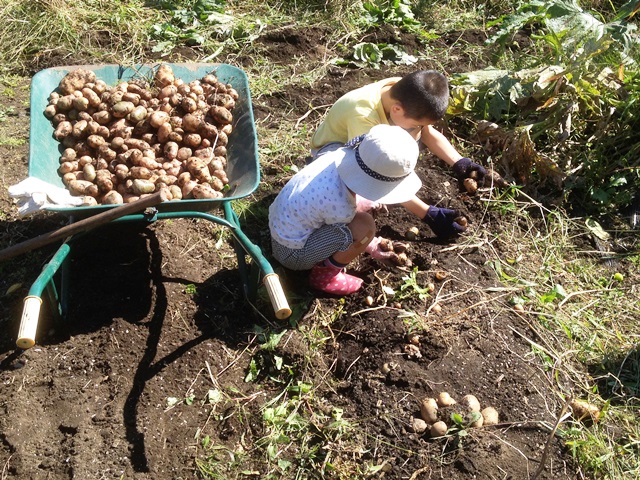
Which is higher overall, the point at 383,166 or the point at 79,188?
the point at 383,166

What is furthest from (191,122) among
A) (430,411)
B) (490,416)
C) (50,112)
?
(490,416)

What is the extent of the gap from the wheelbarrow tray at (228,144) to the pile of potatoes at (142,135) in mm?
42

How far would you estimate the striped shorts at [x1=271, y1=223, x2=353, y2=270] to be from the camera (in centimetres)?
306

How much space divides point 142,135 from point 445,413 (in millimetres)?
2015

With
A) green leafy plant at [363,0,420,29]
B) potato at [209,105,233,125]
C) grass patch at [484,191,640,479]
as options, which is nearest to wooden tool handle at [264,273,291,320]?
potato at [209,105,233,125]

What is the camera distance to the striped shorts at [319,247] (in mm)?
3064

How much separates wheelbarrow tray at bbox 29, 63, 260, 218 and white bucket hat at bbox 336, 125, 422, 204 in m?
0.44

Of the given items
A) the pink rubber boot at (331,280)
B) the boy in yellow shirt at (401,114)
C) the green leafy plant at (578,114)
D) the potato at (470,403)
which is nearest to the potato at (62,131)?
the boy in yellow shirt at (401,114)

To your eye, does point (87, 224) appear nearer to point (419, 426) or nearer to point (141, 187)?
point (141, 187)

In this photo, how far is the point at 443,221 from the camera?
11.6 ft

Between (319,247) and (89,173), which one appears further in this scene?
(319,247)

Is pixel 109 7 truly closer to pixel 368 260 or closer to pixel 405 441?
pixel 368 260

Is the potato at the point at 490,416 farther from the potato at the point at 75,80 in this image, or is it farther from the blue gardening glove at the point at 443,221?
the potato at the point at 75,80

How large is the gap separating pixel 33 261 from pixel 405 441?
212 centimetres
